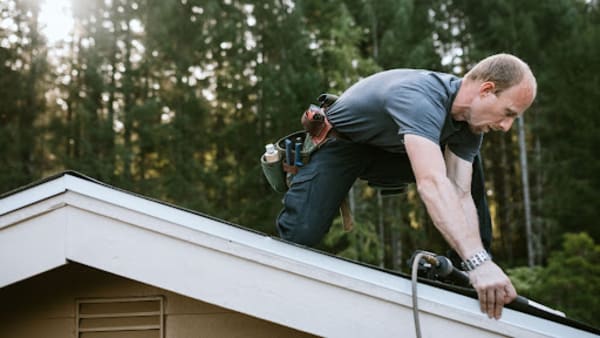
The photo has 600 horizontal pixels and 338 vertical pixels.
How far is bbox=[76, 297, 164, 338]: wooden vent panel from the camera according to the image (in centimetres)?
241

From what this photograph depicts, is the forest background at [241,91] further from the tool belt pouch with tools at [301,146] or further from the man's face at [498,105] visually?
the man's face at [498,105]

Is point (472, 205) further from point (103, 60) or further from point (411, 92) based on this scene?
point (103, 60)

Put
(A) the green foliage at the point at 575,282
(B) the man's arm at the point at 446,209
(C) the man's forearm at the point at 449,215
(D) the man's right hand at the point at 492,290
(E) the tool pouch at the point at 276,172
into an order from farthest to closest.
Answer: (A) the green foliage at the point at 575,282
(E) the tool pouch at the point at 276,172
(C) the man's forearm at the point at 449,215
(B) the man's arm at the point at 446,209
(D) the man's right hand at the point at 492,290

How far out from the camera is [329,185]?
2848 mm

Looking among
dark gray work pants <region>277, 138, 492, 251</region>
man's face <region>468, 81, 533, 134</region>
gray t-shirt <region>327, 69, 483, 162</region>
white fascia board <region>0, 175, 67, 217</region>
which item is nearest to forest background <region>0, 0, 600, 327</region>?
dark gray work pants <region>277, 138, 492, 251</region>

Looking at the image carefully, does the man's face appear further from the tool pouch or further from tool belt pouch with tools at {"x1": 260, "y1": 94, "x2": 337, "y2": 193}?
the tool pouch

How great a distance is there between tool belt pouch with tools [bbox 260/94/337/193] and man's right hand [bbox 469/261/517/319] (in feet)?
3.64

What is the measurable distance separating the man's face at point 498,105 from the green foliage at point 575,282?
9.45 metres

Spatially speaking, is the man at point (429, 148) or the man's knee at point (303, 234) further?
the man's knee at point (303, 234)

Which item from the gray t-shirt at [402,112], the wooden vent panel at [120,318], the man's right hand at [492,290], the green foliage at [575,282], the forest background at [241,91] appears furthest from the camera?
the forest background at [241,91]

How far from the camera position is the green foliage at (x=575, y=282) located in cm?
1100

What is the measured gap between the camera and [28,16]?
723 inches

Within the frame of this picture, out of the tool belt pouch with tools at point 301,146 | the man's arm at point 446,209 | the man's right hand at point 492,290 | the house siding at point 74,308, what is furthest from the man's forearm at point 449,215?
the tool belt pouch with tools at point 301,146

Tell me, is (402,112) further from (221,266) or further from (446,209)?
(221,266)
